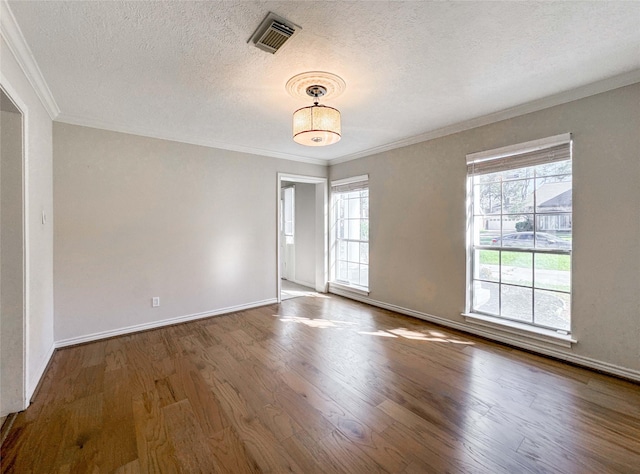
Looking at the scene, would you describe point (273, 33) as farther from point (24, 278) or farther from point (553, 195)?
point (553, 195)

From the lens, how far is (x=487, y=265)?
10.8 feet

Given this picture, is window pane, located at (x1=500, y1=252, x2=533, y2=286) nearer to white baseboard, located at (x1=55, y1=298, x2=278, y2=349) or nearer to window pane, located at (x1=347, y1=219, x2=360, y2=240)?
window pane, located at (x1=347, y1=219, x2=360, y2=240)

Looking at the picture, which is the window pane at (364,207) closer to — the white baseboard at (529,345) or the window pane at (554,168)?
the white baseboard at (529,345)

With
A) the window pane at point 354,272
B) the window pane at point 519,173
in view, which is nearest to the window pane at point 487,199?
the window pane at point 519,173

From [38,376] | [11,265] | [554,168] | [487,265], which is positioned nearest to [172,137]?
[11,265]

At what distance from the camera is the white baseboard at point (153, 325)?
3116mm

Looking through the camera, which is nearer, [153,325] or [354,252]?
[153,325]

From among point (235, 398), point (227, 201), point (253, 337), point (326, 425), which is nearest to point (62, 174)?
point (227, 201)

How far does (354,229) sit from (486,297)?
2373 mm

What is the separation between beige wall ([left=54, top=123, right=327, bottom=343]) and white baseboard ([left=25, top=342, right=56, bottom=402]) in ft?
0.92

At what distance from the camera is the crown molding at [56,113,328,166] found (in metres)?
3.06

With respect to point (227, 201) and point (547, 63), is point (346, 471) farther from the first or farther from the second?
point (227, 201)

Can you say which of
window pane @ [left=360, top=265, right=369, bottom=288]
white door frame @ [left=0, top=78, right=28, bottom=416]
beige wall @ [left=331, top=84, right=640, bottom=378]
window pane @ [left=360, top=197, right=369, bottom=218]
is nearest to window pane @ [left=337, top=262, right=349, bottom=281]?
window pane @ [left=360, top=265, right=369, bottom=288]

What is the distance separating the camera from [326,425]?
1849 millimetres
